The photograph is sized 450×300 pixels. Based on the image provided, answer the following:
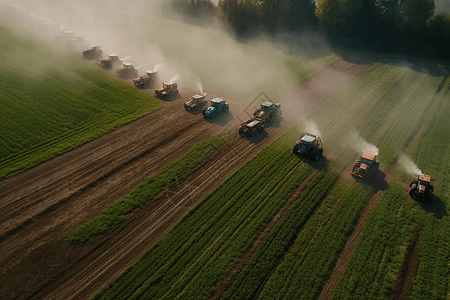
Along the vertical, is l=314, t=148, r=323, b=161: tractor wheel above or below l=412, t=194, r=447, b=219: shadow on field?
above

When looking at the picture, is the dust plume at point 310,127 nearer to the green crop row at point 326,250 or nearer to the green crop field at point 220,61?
the green crop field at point 220,61

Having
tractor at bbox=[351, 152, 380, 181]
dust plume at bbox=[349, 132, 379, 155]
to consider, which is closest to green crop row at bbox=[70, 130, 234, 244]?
tractor at bbox=[351, 152, 380, 181]

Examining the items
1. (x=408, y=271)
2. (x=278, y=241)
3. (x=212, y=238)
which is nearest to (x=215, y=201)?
(x=212, y=238)

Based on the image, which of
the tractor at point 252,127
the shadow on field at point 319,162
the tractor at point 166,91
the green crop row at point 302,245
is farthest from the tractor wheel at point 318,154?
the tractor at point 166,91

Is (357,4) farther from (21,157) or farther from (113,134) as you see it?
(21,157)

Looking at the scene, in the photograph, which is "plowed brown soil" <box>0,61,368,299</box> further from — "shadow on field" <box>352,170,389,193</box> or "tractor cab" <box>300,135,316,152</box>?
"shadow on field" <box>352,170,389,193</box>

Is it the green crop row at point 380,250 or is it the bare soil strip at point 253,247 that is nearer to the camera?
the green crop row at point 380,250

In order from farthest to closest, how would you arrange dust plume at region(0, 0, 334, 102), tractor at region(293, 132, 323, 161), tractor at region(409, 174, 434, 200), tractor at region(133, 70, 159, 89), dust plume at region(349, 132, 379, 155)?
dust plume at region(0, 0, 334, 102) < tractor at region(133, 70, 159, 89) < dust plume at region(349, 132, 379, 155) < tractor at region(293, 132, 323, 161) < tractor at region(409, 174, 434, 200)
